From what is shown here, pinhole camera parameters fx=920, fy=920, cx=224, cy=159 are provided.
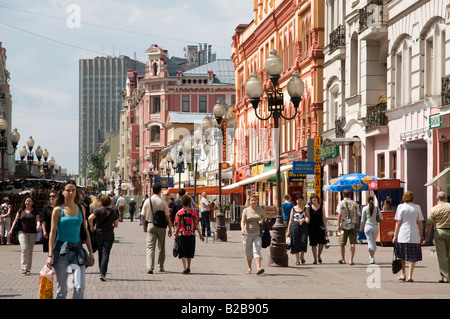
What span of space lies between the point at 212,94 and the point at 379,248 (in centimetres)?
7987

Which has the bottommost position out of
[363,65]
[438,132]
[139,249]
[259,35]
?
[139,249]

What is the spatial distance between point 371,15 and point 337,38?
16.4 ft

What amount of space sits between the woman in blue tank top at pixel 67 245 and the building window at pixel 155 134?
322 ft

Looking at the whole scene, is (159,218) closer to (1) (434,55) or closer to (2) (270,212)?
(1) (434,55)

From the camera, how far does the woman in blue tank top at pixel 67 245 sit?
10.5 metres

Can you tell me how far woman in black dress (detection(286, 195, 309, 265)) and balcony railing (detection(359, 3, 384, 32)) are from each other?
12780mm

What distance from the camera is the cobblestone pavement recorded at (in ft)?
45.3

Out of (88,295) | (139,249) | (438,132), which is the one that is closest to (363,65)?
(438,132)

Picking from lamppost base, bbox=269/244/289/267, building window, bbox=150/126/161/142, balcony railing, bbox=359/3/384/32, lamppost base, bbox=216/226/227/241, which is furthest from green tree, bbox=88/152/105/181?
lamppost base, bbox=269/244/289/267

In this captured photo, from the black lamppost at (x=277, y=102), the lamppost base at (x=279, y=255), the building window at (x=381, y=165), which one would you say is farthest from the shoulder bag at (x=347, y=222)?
the building window at (x=381, y=165)

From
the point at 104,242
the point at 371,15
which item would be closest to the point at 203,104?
the point at 371,15

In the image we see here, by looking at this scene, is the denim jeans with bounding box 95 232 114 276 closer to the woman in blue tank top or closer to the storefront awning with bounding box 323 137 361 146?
the woman in blue tank top

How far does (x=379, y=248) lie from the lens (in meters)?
26.6
